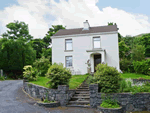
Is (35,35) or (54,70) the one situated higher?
(35,35)

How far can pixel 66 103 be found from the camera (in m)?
8.78

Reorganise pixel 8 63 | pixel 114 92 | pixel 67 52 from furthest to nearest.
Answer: pixel 8 63 → pixel 67 52 → pixel 114 92

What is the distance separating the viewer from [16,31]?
35094 millimetres

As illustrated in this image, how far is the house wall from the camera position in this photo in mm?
18750

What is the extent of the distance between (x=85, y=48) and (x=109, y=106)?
42.3 ft

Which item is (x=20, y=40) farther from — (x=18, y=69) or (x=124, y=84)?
(x=124, y=84)

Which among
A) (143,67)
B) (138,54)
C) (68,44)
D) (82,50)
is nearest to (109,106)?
(143,67)

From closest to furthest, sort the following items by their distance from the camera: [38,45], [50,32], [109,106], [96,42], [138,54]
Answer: [109,106] < [96,42] < [138,54] < [38,45] < [50,32]

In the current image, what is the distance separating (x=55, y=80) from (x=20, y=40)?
2273cm

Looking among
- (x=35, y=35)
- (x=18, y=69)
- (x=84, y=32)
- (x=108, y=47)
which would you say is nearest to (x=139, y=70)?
(x=108, y=47)

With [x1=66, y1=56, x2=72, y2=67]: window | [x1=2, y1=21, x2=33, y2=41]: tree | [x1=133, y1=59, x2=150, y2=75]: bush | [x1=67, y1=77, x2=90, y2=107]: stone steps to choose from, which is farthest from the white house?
[x1=2, y1=21, x2=33, y2=41]: tree

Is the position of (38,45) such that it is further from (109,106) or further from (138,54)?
(109,106)

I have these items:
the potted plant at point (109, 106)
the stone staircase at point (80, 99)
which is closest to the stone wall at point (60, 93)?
the stone staircase at point (80, 99)

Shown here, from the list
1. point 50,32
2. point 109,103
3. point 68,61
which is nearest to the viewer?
point 109,103
